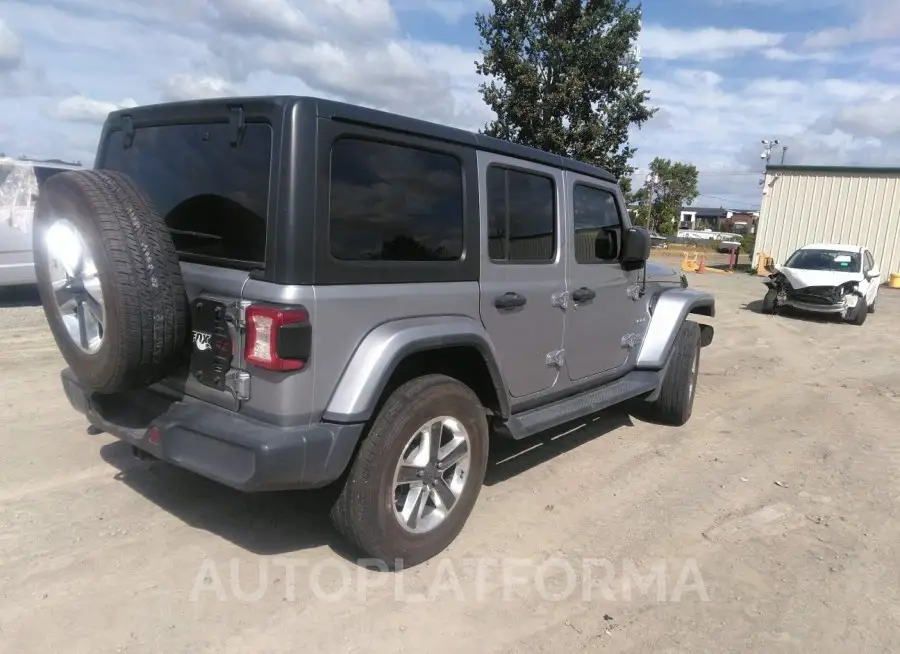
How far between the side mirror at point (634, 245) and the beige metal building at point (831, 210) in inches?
807

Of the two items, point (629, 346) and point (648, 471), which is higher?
point (629, 346)

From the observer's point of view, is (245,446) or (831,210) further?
(831,210)

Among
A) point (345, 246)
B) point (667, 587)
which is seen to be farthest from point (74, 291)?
point (667, 587)

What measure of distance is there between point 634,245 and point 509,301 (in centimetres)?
148

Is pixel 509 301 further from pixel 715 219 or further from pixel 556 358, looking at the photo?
pixel 715 219

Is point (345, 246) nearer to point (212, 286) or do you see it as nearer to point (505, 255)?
point (212, 286)

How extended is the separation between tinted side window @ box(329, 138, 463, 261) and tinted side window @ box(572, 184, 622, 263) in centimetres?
124

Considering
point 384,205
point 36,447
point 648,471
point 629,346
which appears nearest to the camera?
point 384,205

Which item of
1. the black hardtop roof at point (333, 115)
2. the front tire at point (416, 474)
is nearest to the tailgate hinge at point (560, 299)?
the black hardtop roof at point (333, 115)

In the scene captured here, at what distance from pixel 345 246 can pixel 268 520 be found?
160cm

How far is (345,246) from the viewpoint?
276 cm

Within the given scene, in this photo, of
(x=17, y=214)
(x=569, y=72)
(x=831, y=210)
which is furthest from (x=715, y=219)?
(x=17, y=214)

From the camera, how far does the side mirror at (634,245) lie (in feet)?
15.1

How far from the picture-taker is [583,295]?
4.19 metres
